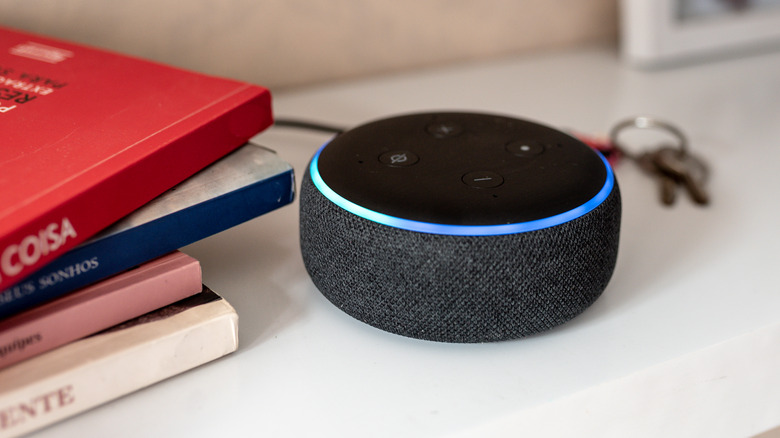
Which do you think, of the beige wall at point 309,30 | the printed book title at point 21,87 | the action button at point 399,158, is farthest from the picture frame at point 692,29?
the printed book title at point 21,87

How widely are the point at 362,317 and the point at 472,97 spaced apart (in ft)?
1.45

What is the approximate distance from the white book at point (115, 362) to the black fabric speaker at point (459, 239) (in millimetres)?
68

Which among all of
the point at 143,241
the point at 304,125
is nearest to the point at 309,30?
the point at 304,125

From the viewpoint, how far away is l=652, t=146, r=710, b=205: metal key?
1.91ft

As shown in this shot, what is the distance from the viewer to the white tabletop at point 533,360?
0.36 meters

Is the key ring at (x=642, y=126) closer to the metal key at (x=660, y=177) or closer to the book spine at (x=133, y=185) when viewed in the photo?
the metal key at (x=660, y=177)

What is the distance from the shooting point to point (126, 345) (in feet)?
1.16

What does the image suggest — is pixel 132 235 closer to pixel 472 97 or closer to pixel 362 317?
pixel 362 317

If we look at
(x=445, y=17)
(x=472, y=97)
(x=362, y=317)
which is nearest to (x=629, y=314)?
(x=362, y=317)

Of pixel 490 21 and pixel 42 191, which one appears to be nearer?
pixel 42 191

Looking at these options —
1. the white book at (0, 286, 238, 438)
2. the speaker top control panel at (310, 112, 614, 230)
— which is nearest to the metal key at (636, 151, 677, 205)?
the speaker top control panel at (310, 112, 614, 230)

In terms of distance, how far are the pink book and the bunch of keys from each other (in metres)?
0.38

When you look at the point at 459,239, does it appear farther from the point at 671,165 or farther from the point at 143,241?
the point at 671,165

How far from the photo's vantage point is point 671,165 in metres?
0.61
